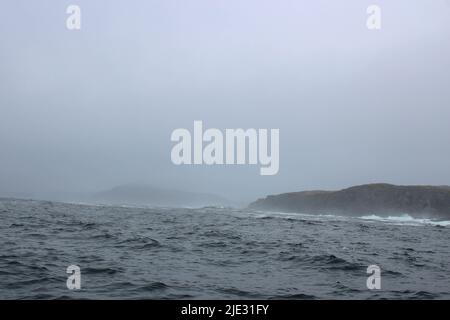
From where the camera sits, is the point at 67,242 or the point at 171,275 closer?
the point at 171,275

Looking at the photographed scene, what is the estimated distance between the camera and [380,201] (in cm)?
12294

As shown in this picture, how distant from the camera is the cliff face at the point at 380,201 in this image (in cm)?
10957

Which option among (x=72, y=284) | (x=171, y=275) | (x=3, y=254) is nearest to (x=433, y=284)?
(x=171, y=275)

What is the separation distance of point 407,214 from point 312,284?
107323 mm

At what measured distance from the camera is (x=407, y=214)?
112 m

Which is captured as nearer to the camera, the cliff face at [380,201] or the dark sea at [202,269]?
the dark sea at [202,269]

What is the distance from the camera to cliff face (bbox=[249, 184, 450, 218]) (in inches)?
4314

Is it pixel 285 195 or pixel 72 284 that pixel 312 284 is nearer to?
pixel 72 284

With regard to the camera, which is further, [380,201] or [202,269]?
[380,201]

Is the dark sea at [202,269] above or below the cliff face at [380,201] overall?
above

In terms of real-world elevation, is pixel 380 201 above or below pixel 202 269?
below

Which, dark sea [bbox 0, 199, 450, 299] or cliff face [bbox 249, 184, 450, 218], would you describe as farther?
cliff face [bbox 249, 184, 450, 218]

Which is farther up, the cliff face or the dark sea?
the dark sea
